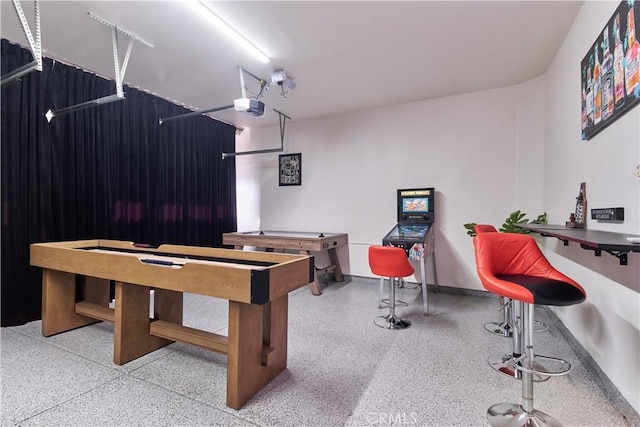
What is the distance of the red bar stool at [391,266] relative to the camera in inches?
127

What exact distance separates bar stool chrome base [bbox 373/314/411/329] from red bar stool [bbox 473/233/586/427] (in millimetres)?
1173

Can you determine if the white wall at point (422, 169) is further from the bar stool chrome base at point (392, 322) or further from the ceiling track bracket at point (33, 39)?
the ceiling track bracket at point (33, 39)

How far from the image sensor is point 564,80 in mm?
3178

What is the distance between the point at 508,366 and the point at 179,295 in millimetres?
2951

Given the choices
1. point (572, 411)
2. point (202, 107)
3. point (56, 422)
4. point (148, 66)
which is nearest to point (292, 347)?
point (56, 422)

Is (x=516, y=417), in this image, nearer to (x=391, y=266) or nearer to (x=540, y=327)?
(x=391, y=266)

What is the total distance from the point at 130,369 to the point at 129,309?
0.46 metres

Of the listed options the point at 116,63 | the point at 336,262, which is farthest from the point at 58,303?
the point at 336,262

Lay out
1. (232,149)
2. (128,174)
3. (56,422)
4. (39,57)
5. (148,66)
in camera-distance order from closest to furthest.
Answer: (56,422) → (39,57) → (148,66) → (128,174) → (232,149)

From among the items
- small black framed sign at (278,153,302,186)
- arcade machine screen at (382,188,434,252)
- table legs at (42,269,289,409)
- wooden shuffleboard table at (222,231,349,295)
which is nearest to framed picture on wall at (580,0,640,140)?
arcade machine screen at (382,188,434,252)

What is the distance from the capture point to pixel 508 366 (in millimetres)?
2373

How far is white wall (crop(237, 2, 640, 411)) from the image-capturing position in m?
2.00

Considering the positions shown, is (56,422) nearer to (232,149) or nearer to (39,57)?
(39,57)

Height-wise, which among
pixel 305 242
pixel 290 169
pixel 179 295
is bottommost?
pixel 179 295
